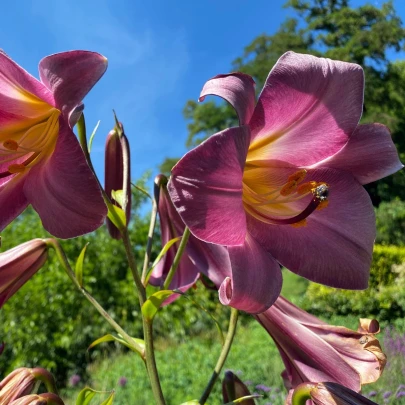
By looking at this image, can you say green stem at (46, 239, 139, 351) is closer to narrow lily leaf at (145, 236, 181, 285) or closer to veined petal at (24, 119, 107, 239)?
narrow lily leaf at (145, 236, 181, 285)

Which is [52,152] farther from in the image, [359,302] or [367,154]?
[359,302]

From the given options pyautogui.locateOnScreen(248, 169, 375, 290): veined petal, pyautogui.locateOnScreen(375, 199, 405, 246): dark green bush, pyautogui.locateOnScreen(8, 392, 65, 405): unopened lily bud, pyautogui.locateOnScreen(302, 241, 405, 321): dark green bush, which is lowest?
pyautogui.locateOnScreen(8, 392, 65, 405): unopened lily bud

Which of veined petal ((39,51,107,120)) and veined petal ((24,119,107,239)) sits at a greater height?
veined petal ((39,51,107,120))

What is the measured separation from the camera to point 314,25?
1603cm

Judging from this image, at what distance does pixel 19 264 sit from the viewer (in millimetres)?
770

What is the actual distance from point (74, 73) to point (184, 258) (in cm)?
40

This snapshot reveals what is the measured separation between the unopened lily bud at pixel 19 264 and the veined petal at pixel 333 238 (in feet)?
1.11

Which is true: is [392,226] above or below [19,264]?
above

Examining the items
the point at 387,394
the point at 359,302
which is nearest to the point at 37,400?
the point at 387,394

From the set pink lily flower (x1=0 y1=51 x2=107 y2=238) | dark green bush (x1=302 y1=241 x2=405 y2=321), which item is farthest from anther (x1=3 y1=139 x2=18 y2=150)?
dark green bush (x1=302 y1=241 x2=405 y2=321)

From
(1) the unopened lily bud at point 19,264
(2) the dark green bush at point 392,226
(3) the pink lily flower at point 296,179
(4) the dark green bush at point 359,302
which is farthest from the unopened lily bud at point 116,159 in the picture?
(2) the dark green bush at point 392,226

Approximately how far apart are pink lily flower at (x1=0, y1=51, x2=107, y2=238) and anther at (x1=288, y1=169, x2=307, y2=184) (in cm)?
25

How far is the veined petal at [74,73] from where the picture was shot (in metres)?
0.55

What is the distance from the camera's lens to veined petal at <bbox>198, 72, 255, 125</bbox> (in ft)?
1.75
